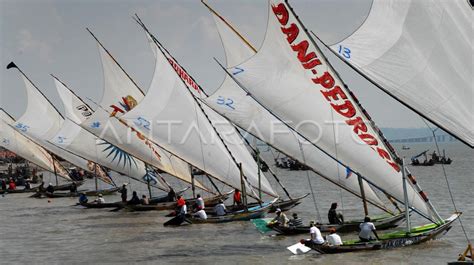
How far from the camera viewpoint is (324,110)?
115 ft

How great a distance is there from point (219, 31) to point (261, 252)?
16837mm

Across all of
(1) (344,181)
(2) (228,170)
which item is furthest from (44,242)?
(1) (344,181)

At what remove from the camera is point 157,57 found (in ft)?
164

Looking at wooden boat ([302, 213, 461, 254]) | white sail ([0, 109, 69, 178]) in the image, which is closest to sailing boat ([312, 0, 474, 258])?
wooden boat ([302, 213, 461, 254])

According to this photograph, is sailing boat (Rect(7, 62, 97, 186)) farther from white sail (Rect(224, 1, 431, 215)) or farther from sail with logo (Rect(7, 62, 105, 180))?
white sail (Rect(224, 1, 431, 215))

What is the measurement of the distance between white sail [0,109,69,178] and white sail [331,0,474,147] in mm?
60044

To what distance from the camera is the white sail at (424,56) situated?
1013 inches

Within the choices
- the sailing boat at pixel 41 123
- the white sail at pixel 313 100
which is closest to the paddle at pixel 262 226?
the white sail at pixel 313 100

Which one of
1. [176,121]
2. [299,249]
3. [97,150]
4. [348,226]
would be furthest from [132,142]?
[299,249]

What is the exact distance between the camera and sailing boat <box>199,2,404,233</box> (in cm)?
3838

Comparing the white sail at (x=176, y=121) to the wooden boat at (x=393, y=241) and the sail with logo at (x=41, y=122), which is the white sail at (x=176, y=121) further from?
the sail with logo at (x=41, y=122)

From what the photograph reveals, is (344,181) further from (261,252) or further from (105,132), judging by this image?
(105,132)

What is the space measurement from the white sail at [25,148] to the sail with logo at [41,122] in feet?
21.5

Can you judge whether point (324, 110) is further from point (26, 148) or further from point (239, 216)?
point (26, 148)
